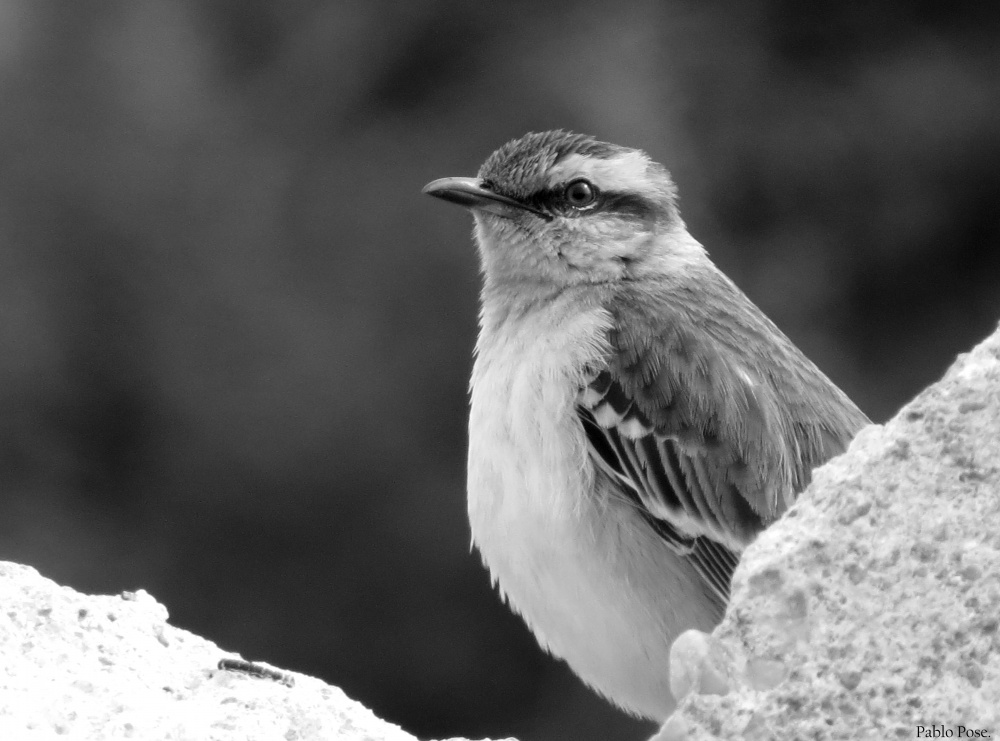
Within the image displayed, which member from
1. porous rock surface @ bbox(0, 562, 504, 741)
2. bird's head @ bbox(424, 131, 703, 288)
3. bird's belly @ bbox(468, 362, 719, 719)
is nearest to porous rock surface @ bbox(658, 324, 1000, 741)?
porous rock surface @ bbox(0, 562, 504, 741)

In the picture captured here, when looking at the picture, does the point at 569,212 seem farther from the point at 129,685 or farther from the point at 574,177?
the point at 129,685

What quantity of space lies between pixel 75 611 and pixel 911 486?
2066 mm

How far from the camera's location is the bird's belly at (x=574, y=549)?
4.18 m

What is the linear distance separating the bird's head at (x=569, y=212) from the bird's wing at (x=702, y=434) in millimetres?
499

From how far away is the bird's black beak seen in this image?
5.13m

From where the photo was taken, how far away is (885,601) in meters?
2.06

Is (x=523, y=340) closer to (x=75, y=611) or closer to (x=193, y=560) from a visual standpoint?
(x=75, y=611)

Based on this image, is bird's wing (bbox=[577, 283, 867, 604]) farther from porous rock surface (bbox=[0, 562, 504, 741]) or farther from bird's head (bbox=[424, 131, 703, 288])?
porous rock surface (bbox=[0, 562, 504, 741])

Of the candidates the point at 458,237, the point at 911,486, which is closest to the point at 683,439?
the point at 911,486

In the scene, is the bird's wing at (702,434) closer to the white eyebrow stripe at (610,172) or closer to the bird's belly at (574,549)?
the bird's belly at (574,549)

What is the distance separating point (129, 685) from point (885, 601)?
1.73 m

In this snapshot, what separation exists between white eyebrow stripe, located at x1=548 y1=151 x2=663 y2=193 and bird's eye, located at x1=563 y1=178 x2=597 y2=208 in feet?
0.07

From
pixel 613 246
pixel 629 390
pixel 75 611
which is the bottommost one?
pixel 75 611

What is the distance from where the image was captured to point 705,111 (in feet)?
26.1
